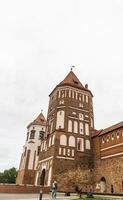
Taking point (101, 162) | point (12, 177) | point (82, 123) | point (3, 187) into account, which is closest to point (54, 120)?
point (82, 123)

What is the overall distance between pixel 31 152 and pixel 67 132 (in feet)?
47.6

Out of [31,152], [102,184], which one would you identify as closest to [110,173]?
[102,184]

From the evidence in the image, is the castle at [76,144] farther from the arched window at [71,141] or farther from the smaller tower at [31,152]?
the smaller tower at [31,152]

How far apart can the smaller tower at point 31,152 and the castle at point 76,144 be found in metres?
0.20

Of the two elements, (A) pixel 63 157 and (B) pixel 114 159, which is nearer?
(B) pixel 114 159

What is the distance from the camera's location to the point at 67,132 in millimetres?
37562

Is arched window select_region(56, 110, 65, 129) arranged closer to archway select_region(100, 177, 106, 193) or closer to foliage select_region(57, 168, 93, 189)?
foliage select_region(57, 168, 93, 189)

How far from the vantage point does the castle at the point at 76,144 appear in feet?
106

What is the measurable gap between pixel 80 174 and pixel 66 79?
19925 mm

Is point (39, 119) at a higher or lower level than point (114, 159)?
higher

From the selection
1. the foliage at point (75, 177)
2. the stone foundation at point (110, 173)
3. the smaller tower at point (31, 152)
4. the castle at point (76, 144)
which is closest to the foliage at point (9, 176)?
the smaller tower at point (31, 152)

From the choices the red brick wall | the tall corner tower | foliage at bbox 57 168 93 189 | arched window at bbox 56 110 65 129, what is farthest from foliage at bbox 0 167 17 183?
the red brick wall

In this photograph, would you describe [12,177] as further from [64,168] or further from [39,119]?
[64,168]

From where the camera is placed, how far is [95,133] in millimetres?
39875
